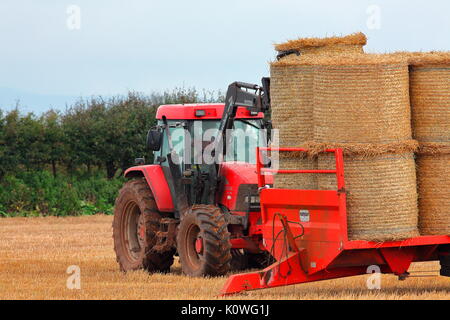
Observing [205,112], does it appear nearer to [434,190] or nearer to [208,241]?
[208,241]

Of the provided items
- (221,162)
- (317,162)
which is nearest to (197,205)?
(221,162)

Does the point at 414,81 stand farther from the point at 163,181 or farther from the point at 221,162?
the point at 163,181

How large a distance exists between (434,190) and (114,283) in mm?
4105

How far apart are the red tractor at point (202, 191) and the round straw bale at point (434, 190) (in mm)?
2545

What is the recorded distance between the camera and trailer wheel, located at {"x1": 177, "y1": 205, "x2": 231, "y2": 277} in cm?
1248

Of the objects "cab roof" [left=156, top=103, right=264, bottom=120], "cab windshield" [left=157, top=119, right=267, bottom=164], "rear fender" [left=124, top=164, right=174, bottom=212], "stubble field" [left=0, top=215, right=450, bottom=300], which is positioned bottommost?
"stubble field" [left=0, top=215, right=450, bottom=300]

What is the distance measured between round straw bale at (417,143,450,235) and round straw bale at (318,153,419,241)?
1.07 ft

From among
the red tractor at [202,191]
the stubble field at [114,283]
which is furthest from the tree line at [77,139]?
the red tractor at [202,191]

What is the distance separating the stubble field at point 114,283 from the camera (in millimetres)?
10758

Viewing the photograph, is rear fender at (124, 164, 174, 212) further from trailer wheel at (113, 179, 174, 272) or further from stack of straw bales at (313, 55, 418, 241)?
stack of straw bales at (313, 55, 418, 241)

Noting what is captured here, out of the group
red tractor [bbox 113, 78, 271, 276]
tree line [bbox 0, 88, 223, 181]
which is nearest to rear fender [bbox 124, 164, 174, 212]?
red tractor [bbox 113, 78, 271, 276]

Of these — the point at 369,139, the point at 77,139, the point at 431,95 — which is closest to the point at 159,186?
the point at 369,139

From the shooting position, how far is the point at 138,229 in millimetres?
14781
